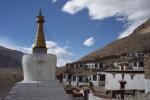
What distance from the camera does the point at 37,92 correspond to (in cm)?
1538

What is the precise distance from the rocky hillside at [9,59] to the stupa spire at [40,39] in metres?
87.8

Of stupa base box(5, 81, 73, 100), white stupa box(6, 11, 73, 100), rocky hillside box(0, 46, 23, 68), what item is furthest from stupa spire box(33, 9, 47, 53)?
rocky hillside box(0, 46, 23, 68)

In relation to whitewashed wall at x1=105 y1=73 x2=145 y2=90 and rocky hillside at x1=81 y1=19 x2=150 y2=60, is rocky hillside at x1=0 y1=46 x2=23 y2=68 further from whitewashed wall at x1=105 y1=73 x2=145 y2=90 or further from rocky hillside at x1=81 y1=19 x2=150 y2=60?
whitewashed wall at x1=105 y1=73 x2=145 y2=90

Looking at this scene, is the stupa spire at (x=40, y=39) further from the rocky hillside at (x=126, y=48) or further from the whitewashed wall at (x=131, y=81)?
the rocky hillside at (x=126, y=48)

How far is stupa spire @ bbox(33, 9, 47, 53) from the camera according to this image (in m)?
16.3

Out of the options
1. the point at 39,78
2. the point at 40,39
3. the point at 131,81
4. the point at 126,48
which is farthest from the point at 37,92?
the point at 126,48

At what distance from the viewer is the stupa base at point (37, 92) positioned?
599 inches

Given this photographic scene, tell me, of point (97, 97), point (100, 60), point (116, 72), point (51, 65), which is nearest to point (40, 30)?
point (51, 65)

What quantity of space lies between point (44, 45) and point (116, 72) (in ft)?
78.5

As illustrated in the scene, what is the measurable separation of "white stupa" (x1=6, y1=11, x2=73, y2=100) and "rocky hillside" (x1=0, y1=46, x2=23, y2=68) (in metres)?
87.9

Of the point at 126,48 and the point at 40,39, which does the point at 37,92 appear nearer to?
the point at 40,39

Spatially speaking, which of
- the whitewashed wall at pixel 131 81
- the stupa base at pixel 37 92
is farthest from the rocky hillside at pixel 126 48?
the stupa base at pixel 37 92

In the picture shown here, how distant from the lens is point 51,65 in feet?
53.7

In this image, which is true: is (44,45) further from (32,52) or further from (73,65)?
(73,65)
